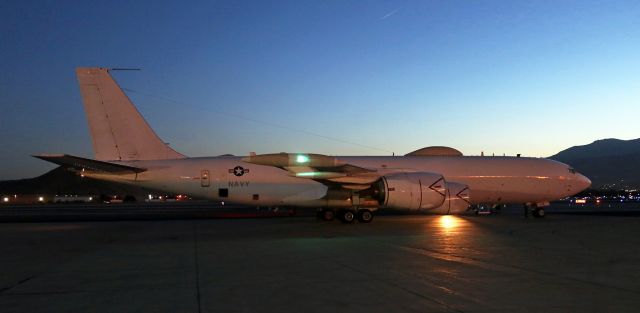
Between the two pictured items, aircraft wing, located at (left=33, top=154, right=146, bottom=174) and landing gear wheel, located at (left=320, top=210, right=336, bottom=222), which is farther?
landing gear wheel, located at (left=320, top=210, right=336, bottom=222)

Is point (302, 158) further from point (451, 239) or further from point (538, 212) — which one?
point (538, 212)

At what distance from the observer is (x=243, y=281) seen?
8805 millimetres

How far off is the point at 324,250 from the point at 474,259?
3.57m

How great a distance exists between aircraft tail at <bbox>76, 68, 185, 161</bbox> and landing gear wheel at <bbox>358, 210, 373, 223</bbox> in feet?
32.6

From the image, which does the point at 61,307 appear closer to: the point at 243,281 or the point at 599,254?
the point at 243,281

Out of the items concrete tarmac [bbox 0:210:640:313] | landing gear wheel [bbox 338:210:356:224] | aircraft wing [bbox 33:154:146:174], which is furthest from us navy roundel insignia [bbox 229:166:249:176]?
concrete tarmac [bbox 0:210:640:313]

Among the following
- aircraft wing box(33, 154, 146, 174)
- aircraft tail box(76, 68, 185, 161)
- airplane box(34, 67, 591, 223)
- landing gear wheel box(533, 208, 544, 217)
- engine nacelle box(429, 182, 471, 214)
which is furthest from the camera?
landing gear wheel box(533, 208, 544, 217)

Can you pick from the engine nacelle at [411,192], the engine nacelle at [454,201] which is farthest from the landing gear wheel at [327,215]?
the engine nacelle at [454,201]

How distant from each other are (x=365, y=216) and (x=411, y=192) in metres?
2.72

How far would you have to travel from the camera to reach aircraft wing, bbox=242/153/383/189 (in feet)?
69.1

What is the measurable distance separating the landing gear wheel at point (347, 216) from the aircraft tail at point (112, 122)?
30.2 ft

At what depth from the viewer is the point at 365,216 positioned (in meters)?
23.7

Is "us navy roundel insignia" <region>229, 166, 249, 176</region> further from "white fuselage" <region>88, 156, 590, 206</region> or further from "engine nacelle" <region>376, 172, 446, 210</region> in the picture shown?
"engine nacelle" <region>376, 172, 446, 210</region>

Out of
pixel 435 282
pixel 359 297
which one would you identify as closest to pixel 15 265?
pixel 359 297
